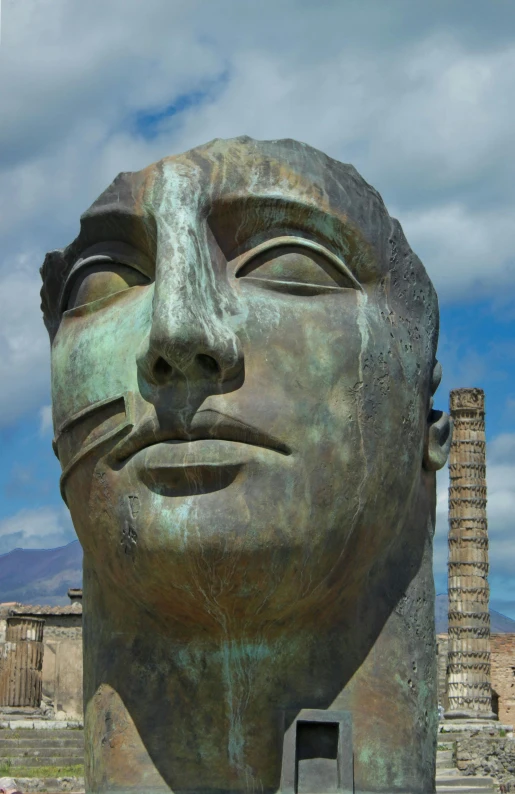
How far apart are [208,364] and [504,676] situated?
103 ft

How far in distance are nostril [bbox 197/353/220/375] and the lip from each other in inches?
4.9

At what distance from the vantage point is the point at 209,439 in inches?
138

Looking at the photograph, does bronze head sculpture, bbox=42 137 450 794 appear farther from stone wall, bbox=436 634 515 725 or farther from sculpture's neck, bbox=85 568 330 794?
stone wall, bbox=436 634 515 725

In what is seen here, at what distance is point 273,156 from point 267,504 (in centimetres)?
→ 115

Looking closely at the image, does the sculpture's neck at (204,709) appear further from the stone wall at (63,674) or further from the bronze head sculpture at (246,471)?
the stone wall at (63,674)

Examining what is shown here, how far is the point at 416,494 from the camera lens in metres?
4.15

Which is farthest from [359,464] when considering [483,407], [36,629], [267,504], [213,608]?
[483,407]

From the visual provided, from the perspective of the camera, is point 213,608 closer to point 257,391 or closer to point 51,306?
point 257,391

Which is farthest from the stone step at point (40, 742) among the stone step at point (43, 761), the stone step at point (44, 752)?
the stone step at point (43, 761)

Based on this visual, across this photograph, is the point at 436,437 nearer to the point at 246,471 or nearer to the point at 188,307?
the point at 246,471

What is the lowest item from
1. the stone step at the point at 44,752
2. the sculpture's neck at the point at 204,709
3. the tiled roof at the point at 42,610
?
the stone step at the point at 44,752

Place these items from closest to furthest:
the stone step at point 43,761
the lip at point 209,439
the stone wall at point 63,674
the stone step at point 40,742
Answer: the lip at point 209,439, the stone step at point 43,761, the stone step at point 40,742, the stone wall at point 63,674

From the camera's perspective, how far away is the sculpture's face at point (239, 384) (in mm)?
3492

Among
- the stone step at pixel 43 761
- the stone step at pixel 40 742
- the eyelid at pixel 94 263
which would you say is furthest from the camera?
the stone step at pixel 40 742
